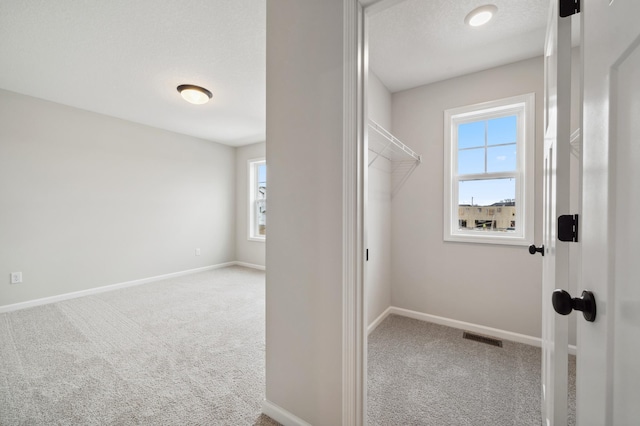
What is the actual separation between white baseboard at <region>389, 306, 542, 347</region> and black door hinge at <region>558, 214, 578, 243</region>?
84.7 inches

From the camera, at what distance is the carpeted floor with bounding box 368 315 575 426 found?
4.91 ft

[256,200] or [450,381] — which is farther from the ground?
[256,200]

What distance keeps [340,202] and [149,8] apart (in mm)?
2065

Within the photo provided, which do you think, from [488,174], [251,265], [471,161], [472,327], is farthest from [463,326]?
[251,265]

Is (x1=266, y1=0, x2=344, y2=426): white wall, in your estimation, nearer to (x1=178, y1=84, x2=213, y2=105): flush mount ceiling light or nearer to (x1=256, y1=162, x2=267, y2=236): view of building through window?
(x1=178, y1=84, x2=213, y2=105): flush mount ceiling light

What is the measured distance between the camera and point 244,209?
5.60 meters

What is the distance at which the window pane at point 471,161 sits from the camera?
2645 millimetres

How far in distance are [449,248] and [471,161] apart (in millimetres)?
964

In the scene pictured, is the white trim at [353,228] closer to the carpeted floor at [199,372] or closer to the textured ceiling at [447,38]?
the carpeted floor at [199,372]

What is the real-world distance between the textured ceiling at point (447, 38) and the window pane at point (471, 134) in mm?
530

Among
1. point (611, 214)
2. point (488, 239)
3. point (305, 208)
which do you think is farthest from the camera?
point (488, 239)

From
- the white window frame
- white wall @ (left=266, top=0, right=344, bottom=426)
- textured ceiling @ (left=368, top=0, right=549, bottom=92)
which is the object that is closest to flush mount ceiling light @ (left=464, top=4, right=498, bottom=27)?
textured ceiling @ (left=368, top=0, right=549, bottom=92)

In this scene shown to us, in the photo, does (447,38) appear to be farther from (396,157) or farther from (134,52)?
(134,52)

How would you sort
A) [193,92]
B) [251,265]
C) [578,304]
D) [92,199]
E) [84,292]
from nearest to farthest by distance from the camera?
[578,304] < [193,92] < [84,292] < [92,199] < [251,265]
